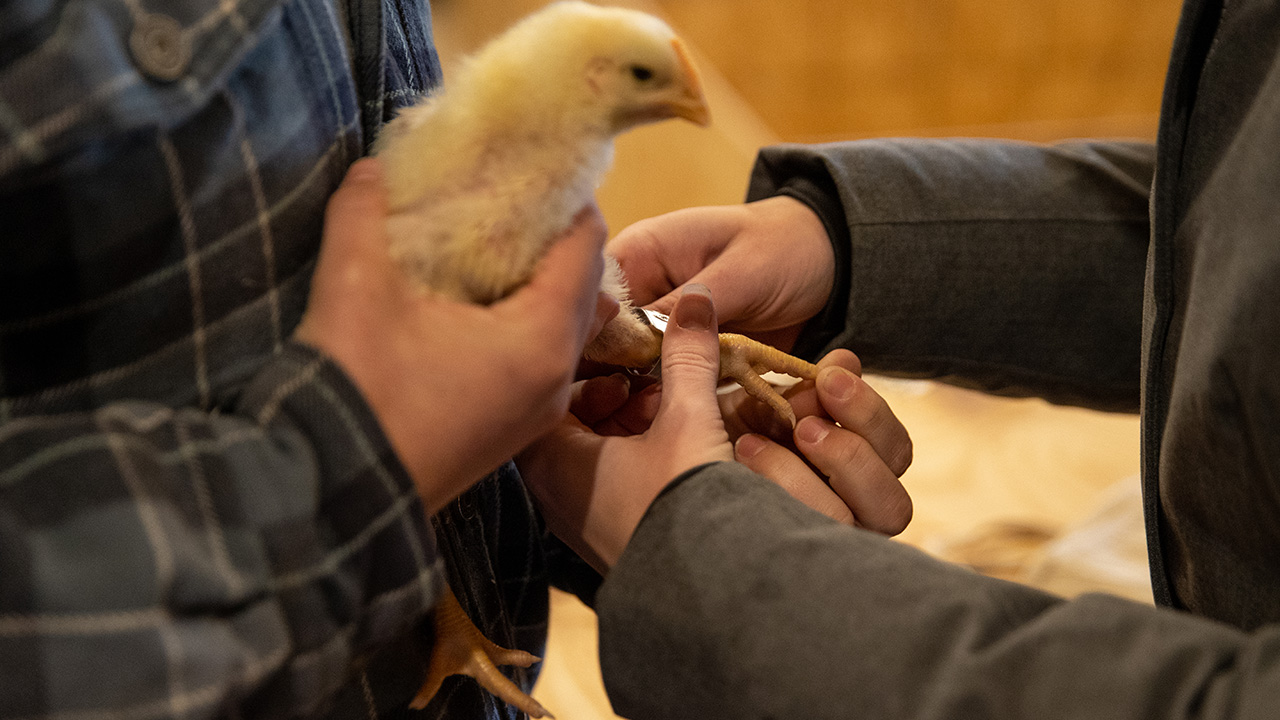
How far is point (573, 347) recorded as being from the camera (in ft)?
1.91

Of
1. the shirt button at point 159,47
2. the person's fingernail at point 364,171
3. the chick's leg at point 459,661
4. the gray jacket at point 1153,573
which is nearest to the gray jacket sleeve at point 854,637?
the gray jacket at point 1153,573

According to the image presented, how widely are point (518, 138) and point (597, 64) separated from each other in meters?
0.08

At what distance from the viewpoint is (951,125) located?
10.4 ft

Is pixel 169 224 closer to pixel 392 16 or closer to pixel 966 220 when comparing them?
pixel 392 16

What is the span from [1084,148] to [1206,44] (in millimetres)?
435

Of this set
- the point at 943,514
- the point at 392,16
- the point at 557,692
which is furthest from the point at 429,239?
the point at 943,514

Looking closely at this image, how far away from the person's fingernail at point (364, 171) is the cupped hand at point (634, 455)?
282 millimetres

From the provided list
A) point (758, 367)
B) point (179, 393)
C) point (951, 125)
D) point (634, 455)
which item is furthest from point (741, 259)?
point (951, 125)

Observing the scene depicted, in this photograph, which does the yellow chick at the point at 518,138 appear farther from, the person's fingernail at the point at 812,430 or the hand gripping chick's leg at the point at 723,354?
the person's fingernail at the point at 812,430

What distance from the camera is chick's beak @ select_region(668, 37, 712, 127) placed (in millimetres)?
621

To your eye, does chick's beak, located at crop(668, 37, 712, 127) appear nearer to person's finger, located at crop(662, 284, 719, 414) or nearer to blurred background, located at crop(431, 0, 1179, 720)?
person's finger, located at crop(662, 284, 719, 414)

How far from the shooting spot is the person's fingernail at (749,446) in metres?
0.85

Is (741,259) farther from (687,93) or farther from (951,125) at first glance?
(951,125)

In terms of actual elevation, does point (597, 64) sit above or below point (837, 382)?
above
